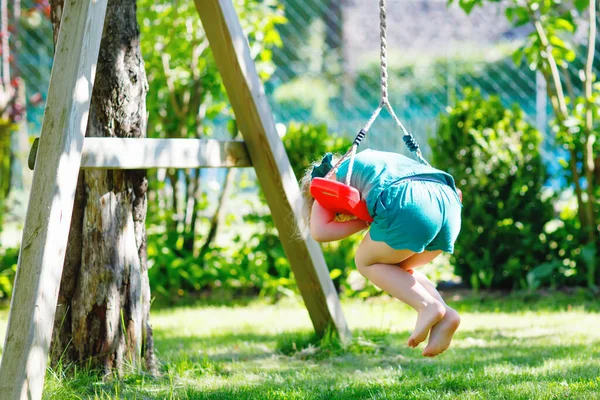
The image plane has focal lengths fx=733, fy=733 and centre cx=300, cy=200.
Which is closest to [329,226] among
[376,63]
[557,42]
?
[557,42]

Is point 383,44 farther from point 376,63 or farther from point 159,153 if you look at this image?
point 376,63

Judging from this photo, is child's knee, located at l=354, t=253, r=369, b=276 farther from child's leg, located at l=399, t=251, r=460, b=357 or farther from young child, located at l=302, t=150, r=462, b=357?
child's leg, located at l=399, t=251, r=460, b=357

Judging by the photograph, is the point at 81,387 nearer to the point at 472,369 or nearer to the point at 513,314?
the point at 472,369

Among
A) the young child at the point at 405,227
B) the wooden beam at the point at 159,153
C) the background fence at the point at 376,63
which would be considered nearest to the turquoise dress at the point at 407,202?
the young child at the point at 405,227

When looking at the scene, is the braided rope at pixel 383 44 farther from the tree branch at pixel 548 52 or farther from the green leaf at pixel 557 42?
the green leaf at pixel 557 42

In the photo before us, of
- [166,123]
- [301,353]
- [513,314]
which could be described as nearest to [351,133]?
[166,123]

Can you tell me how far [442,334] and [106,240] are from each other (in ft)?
4.91

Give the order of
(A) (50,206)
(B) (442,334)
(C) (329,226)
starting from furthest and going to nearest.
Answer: (C) (329,226) < (B) (442,334) < (A) (50,206)

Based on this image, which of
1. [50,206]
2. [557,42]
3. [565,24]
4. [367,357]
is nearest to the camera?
[50,206]

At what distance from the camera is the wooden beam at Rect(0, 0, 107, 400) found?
92.4 inches

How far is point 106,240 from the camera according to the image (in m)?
3.20

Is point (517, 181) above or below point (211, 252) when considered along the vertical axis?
above

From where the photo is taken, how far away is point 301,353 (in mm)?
3900

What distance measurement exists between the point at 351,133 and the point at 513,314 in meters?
3.37
